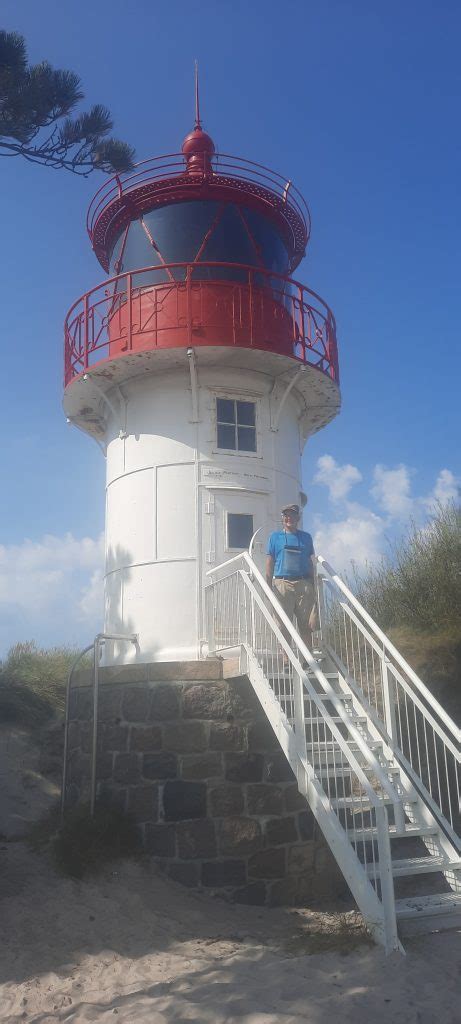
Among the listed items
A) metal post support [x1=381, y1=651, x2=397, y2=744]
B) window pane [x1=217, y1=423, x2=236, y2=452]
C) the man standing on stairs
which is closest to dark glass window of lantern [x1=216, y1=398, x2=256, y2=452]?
window pane [x1=217, y1=423, x2=236, y2=452]

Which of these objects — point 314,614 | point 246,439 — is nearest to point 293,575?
point 314,614

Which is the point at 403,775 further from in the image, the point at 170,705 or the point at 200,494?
the point at 200,494

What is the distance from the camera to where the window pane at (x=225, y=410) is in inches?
412

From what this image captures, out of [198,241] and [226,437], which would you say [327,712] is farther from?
[198,241]

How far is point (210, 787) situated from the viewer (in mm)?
8523

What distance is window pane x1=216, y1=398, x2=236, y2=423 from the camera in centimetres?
1048

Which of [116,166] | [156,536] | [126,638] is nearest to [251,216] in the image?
[116,166]

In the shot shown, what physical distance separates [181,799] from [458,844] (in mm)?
3122

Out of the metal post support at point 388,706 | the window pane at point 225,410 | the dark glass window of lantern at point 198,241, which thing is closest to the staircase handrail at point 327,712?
the metal post support at point 388,706

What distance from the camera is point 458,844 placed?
6645mm

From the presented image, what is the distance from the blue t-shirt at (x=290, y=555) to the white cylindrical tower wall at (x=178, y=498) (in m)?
1.12

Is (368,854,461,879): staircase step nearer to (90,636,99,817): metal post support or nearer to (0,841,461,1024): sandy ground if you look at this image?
(0,841,461,1024): sandy ground

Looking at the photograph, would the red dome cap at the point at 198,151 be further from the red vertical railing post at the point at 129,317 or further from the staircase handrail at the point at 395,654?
the staircase handrail at the point at 395,654

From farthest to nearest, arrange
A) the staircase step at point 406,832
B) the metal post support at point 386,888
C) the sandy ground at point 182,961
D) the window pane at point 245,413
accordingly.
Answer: the window pane at point 245,413 → the staircase step at point 406,832 → the metal post support at point 386,888 → the sandy ground at point 182,961
